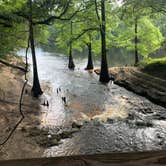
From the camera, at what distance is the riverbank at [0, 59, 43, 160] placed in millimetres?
8102

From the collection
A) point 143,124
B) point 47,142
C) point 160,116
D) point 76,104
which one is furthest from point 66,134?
point 76,104

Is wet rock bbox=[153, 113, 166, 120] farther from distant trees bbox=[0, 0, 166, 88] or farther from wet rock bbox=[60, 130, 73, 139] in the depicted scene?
distant trees bbox=[0, 0, 166, 88]

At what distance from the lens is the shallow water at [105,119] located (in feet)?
27.6

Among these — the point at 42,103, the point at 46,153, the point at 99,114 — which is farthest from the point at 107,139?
the point at 42,103

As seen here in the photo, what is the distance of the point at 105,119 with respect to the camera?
1113 centimetres

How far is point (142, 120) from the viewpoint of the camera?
1089cm

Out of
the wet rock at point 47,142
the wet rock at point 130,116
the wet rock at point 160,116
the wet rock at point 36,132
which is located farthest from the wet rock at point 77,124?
the wet rock at point 160,116

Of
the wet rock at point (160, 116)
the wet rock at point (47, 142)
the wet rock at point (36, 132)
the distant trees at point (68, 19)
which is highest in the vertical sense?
the distant trees at point (68, 19)

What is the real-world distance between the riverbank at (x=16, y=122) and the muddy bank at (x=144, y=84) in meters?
6.22

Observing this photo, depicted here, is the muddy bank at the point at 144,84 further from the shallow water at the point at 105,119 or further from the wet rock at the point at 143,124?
the wet rock at the point at 143,124

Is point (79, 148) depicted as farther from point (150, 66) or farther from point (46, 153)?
point (150, 66)

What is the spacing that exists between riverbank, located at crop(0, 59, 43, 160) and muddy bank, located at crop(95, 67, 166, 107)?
622 cm

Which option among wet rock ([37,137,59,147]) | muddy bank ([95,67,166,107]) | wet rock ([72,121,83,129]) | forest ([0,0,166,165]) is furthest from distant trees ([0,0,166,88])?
wet rock ([72,121,83,129])

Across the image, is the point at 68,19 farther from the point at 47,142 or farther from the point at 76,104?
the point at 47,142
